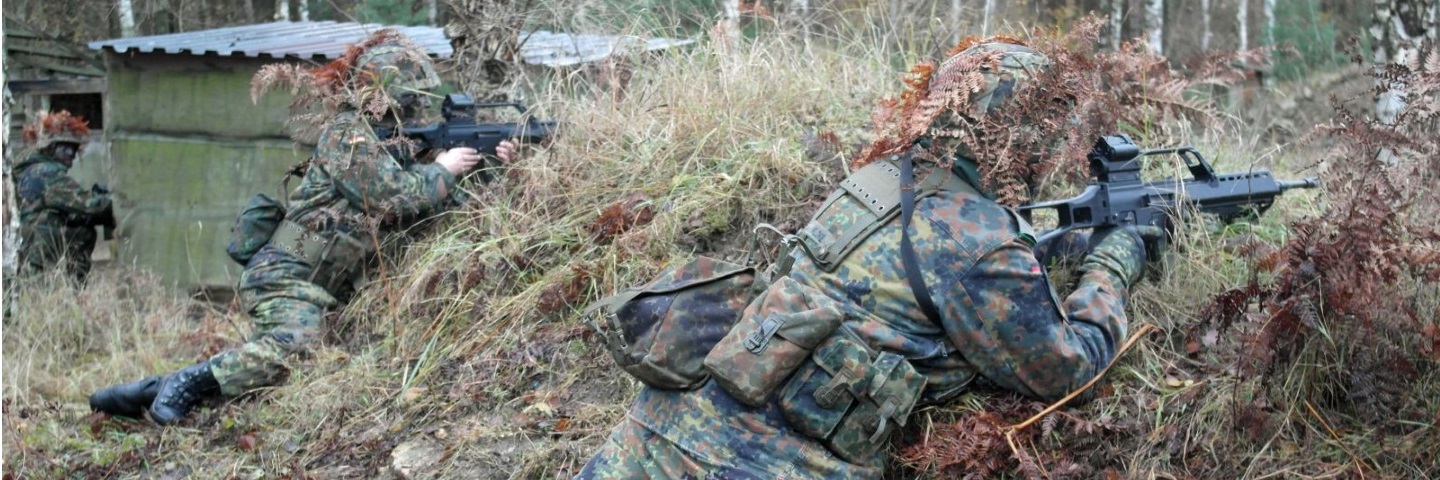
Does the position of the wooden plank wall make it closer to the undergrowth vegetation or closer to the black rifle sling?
the undergrowth vegetation

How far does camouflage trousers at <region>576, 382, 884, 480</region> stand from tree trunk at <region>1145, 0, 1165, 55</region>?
34.1 ft

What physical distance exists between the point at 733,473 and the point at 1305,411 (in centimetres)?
176

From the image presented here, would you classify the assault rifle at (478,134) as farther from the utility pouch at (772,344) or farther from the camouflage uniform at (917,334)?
the utility pouch at (772,344)

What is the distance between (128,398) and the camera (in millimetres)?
6055

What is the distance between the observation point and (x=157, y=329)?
300 inches

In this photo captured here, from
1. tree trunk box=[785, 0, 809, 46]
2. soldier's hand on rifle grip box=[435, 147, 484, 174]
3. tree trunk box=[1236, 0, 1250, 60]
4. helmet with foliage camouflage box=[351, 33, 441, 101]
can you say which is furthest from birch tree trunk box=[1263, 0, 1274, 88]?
helmet with foliage camouflage box=[351, 33, 441, 101]

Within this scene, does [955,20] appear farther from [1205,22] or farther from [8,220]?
→ [1205,22]

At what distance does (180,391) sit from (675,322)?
10.7 feet

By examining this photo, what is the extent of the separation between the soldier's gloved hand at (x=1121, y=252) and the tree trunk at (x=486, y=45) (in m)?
4.17

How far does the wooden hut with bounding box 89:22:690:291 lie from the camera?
29.3 feet

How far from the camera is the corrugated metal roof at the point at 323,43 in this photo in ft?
25.1

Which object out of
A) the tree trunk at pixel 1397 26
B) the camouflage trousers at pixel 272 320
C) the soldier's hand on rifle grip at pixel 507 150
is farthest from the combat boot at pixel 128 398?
the tree trunk at pixel 1397 26

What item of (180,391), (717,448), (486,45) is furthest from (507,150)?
(717,448)

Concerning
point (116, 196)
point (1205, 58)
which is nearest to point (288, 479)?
point (1205, 58)
